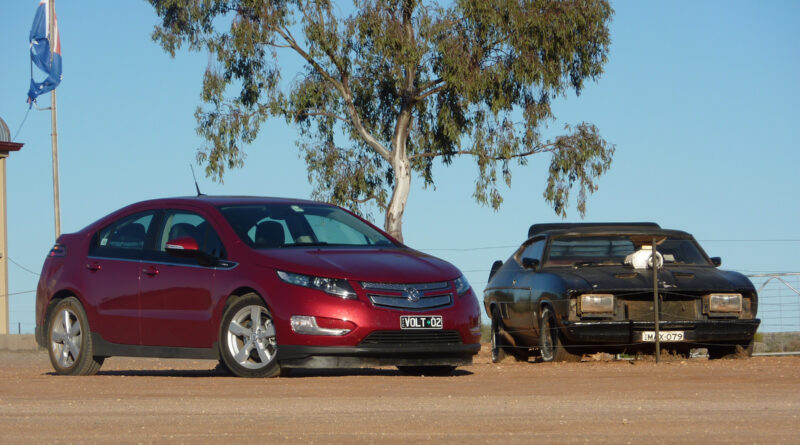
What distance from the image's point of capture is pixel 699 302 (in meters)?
14.7

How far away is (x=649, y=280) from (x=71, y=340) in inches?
239

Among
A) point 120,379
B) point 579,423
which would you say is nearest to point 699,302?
point 120,379

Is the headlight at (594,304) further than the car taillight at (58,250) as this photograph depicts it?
Yes

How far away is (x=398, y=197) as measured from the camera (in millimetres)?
33750

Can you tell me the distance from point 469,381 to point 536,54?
69.1ft

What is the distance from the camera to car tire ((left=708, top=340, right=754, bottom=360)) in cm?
1508

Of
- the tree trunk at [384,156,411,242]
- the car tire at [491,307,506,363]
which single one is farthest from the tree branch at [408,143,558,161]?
the car tire at [491,307,506,363]

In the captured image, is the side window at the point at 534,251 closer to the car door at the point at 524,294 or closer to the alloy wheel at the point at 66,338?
the car door at the point at 524,294

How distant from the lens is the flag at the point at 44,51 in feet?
115

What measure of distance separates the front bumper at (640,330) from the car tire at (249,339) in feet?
13.8

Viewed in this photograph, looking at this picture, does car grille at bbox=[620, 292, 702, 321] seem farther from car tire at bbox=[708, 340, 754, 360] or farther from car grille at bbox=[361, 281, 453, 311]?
car grille at bbox=[361, 281, 453, 311]

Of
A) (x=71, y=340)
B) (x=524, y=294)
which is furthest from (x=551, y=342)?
(x=71, y=340)

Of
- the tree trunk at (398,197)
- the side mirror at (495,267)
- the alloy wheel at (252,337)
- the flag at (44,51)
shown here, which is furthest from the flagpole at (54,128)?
the alloy wheel at (252,337)

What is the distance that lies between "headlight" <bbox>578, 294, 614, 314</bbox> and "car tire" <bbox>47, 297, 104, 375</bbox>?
16.4 ft
